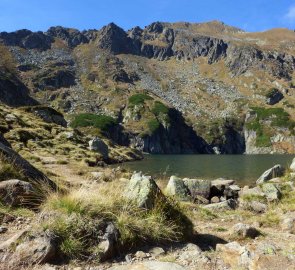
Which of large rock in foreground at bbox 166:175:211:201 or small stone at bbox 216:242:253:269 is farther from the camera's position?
large rock in foreground at bbox 166:175:211:201

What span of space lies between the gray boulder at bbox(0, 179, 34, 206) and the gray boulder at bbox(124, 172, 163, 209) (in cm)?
291

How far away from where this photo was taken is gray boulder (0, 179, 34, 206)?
36.0 feet

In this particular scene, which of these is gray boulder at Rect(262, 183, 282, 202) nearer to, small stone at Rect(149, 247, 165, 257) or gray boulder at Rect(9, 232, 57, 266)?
small stone at Rect(149, 247, 165, 257)

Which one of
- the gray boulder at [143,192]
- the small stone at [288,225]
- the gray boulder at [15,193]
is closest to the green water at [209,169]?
the small stone at [288,225]

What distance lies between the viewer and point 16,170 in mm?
13211

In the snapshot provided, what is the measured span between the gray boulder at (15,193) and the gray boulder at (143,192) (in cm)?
291

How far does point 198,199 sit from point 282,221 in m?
9.70

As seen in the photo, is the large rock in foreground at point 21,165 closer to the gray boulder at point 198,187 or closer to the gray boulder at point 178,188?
the gray boulder at point 178,188

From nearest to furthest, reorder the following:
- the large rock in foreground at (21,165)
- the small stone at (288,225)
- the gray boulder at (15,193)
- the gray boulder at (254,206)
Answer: the gray boulder at (15,193)
the large rock in foreground at (21,165)
the small stone at (288,225)
the gray boulder at (254,206)

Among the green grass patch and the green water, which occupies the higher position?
the green grass patch

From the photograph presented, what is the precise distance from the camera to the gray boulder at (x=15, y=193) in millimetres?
10970

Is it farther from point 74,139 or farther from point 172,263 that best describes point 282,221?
point 74,139

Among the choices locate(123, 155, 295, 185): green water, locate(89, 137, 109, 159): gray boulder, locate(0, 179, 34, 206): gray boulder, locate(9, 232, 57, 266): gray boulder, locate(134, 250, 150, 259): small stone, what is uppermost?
locate(0, 179, 34, 206): gray boulder

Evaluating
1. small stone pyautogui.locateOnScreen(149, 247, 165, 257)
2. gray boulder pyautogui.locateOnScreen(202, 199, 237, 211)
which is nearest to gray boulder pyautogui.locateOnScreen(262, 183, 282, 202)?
gray boulder pyautogui.locateOnScreen(202, 199, 237, 211)
